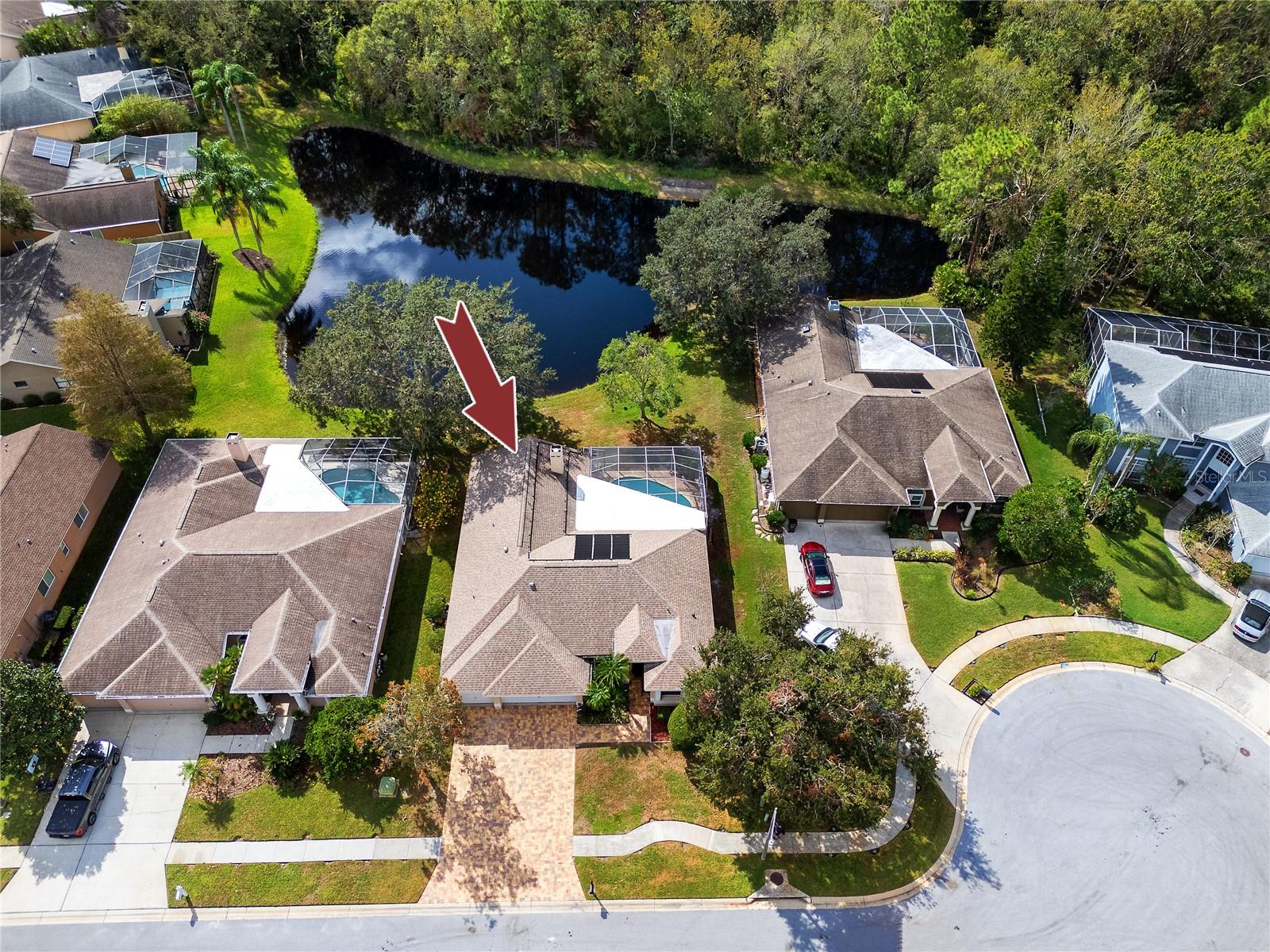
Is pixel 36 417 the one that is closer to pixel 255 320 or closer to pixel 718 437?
pixel 255 320

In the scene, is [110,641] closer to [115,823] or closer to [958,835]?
[115,823]

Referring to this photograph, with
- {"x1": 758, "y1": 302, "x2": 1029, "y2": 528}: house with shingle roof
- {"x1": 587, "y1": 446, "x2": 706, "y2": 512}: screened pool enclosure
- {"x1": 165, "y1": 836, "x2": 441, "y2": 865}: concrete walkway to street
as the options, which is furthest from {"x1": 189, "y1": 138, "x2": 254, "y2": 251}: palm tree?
{"x1": 165, "y1": 836, "x2": 441, "y2": 865}: concrete walkway to street

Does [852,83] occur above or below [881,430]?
above

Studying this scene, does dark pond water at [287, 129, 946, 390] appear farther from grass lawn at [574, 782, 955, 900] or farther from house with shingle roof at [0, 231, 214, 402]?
grass lawn at [574, 782, 955, 900]

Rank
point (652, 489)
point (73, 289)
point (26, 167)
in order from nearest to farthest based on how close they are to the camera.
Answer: point (652, 489), point (73, 289), point (26, 167)

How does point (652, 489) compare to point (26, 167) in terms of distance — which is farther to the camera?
point (26, 167)

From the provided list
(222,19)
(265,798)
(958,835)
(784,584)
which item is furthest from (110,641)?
(222,19)

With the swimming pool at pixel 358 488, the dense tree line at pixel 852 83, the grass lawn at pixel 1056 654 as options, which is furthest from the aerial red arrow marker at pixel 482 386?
the dense tree line at pixel 852 83

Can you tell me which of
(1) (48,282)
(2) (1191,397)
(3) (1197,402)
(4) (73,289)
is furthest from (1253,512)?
(1) (48,282)

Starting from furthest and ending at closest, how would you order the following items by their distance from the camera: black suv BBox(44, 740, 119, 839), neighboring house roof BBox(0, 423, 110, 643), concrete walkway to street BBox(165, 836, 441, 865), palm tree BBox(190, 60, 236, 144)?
1. palm tree BBox(190, 60, 236, 144)
2. neighboring house roof BBox(0, 423, 110, 643)
3. black suv BBox(44, 740, 119, 839)
4. concrete walkway to street BBox(165, 836, 441, 865)
